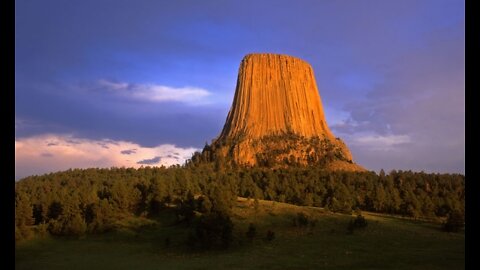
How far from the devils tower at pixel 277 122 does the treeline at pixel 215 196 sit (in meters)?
6.29

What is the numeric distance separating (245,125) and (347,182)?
22876 mm

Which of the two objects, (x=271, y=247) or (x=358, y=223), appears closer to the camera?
(x=271, y=247)

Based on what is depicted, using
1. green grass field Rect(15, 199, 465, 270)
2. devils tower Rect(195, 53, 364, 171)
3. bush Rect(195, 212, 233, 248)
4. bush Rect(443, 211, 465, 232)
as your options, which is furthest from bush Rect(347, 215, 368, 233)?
devils tower Rect(195, 53, 364, 171)

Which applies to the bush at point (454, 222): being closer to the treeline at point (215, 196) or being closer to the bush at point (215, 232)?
the treeline at point (215, 196)

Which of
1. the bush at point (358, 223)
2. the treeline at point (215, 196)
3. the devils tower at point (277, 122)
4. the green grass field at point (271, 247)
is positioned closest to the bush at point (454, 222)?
the green grass field at point (271, 247)

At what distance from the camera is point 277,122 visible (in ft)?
231

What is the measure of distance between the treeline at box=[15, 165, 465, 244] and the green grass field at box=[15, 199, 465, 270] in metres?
1.60

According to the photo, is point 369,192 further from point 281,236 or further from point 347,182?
point 281,236

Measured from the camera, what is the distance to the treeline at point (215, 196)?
113ft

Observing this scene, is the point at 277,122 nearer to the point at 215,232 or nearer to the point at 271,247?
the point at 215,232

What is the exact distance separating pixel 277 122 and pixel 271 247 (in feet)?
148

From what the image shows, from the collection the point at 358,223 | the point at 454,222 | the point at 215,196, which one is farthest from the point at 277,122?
the point at 454,222

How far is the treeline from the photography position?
34312mm

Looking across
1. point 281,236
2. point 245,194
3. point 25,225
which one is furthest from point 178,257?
point 245,194
